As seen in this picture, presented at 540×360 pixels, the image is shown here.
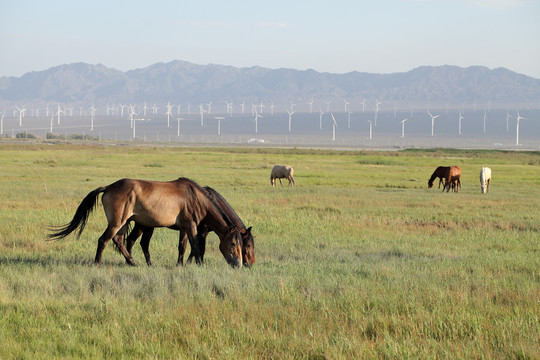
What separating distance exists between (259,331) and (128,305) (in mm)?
2090

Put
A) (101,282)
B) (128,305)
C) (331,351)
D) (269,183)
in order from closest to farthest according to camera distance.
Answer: (331,351), (128,305), (101,282), (269,183)

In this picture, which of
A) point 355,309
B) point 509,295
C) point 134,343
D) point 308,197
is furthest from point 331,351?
point 308,197

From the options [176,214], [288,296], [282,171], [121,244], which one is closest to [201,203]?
[176,214]

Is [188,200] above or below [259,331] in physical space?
above

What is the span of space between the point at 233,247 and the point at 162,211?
1373mm

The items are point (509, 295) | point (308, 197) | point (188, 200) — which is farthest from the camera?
point (308, 197)

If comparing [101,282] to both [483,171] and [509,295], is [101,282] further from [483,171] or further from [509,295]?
[483,171]

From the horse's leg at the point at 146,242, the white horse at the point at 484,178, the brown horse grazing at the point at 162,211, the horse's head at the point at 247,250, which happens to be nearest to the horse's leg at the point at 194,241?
the brown horse grazing at the point at 162,211

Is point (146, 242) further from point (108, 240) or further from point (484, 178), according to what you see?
point (484, 178)

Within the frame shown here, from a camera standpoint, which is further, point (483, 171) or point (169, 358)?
point (483, 171)

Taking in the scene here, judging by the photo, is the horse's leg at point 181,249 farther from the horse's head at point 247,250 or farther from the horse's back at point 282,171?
the horse's back at point 282,171

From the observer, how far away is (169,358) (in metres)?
6.67

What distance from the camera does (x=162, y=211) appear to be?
35.7ft

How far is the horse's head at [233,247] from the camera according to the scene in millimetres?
10795
